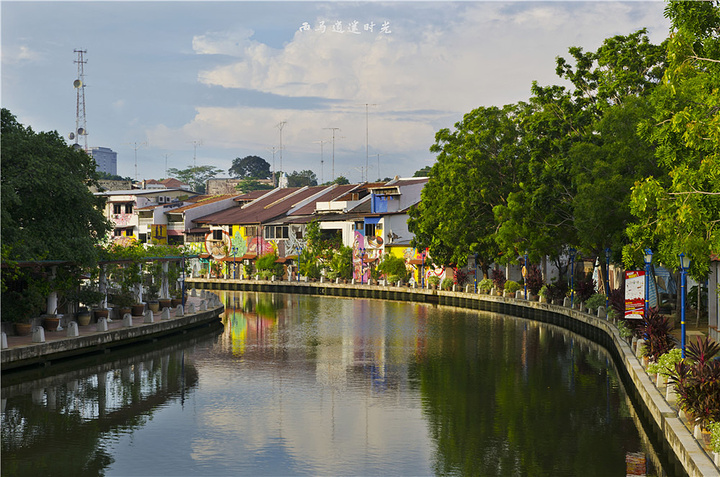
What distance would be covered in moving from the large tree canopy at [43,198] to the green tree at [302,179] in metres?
142

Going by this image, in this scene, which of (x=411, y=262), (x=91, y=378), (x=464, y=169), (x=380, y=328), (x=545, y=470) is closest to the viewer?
(x=545, y=470)

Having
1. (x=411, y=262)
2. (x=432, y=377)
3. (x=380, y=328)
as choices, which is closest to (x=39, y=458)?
(x=432, y=377)

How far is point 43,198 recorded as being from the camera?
110ft

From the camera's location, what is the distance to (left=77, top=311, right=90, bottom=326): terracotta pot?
1505 inches

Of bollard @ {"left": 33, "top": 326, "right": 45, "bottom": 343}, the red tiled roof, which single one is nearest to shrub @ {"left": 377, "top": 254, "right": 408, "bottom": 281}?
the red tiled roof

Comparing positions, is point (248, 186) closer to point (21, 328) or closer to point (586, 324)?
point (586, 324)

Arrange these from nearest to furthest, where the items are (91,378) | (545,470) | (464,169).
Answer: (545,470)
(91,378)
(464,169)

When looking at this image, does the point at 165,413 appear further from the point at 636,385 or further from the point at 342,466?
the point at 636,385

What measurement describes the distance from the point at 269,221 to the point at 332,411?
2723 inches

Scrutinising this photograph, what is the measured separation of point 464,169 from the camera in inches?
2346

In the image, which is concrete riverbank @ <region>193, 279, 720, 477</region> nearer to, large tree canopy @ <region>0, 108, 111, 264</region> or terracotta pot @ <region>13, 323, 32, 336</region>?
large tree canopy @ <region>0, 108, 111, 264</region>

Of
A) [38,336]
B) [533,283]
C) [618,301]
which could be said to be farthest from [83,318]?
[533,283]

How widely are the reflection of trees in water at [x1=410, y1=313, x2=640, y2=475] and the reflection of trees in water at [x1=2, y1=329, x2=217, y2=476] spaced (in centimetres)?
841

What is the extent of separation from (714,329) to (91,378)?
23048 mm
